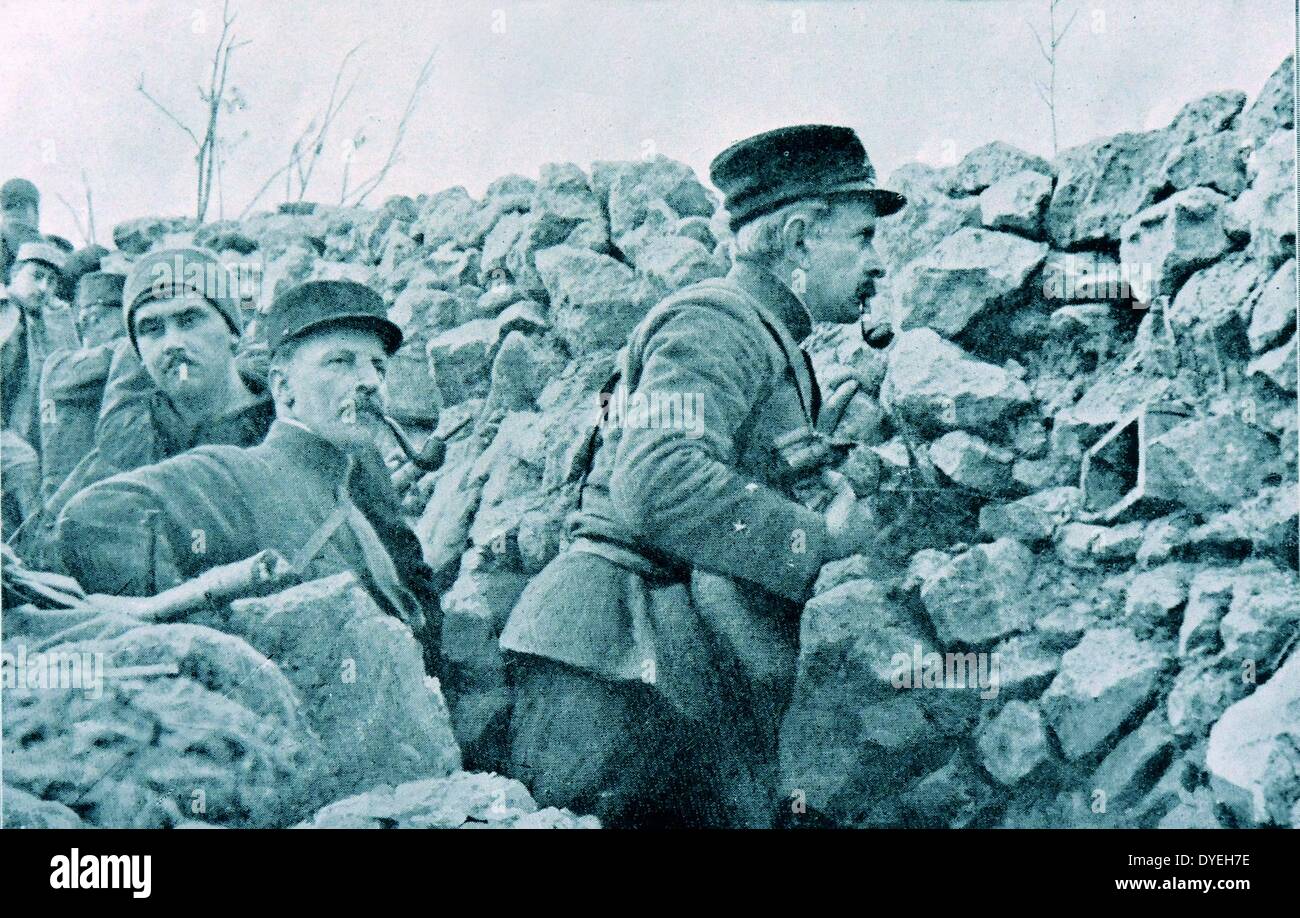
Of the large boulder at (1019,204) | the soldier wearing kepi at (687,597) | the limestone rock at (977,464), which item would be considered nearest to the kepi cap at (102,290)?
the soldier wearing kepi at (687,597)

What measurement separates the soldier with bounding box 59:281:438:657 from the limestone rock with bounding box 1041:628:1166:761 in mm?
1894

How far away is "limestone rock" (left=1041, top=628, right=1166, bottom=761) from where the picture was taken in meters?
4.32

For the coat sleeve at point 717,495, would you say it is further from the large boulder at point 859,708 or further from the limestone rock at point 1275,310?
the limestone rock at point 1275,310

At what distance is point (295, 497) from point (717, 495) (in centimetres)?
130

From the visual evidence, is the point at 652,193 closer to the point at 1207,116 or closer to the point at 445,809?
the point at 1207,116

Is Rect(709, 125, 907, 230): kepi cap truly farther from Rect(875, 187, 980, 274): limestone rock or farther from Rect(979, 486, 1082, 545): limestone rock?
Rect(979, 486, 1082, 545): limestone rock

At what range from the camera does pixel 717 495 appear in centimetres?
453

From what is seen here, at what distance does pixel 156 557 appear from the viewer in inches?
183

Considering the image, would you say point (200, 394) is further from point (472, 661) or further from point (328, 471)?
point (472, 661)

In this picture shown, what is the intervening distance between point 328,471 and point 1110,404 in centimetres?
238

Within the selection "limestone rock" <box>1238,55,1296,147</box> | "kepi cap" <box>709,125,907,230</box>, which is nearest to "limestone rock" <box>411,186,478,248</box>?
"kepi cap" <box>709,125,907,230</box>

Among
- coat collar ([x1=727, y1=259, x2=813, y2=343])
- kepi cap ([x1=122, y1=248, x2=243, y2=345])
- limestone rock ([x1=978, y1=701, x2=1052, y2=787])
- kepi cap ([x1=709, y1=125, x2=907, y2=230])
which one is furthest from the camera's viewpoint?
kepi cap ([x1=122, y1=248, x2=243, y2=345])

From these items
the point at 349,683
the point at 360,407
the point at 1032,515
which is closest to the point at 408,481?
the point at 360,407

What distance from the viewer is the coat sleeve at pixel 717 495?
4527 millimetres
